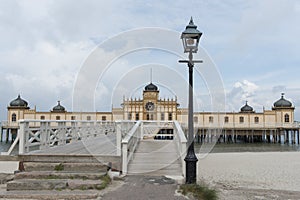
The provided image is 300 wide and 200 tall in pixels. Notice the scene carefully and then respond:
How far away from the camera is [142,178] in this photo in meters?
7.54

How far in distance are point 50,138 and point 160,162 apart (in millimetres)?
3069

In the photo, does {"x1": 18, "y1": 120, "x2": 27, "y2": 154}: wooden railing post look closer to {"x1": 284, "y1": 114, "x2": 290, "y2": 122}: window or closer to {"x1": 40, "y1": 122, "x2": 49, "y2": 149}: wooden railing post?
{"x1": 40, "y1": 122, "x2": 49, "y2": 149}: wooden railing post

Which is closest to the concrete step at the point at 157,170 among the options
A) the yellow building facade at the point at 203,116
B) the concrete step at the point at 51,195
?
the concrete step at the point at 51,195

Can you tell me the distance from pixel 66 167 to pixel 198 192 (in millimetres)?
2772

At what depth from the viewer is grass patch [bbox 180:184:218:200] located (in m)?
5.91

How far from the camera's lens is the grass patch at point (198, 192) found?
19.4 ft

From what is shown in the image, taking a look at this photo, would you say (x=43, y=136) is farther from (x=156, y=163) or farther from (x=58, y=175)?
(x=156, y=163)

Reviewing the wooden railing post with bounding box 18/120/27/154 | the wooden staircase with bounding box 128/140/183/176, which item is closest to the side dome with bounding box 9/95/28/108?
the wooden staircase with bounding box 128/140/183/176

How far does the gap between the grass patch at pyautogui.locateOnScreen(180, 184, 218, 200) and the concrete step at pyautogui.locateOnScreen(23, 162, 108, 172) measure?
1734 millimetres

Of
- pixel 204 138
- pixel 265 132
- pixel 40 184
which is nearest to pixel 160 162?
pixel 40 184

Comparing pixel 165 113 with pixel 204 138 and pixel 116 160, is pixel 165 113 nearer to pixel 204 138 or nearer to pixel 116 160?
pixel 204 138

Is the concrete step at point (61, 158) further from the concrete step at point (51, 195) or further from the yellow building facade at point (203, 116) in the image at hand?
the yellow building facade at point (203, 116)

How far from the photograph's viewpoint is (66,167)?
6.96 meters

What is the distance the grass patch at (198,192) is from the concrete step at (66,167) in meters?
1.73
